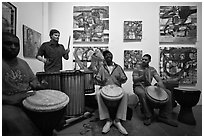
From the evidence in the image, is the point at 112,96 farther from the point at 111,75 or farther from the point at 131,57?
the point at 131,57

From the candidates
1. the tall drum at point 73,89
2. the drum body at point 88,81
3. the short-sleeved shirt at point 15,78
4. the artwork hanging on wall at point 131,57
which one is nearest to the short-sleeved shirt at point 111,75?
the drum body at point 88,81

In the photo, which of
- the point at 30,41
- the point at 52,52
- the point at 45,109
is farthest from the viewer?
the point at 30,41

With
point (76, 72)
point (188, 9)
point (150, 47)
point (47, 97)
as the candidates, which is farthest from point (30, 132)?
point (188, 9)

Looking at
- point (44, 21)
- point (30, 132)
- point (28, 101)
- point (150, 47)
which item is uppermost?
point (44, 21)

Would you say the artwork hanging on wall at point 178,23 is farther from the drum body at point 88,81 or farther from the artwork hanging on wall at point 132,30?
the drum body at point 88,81

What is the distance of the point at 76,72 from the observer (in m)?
2.31

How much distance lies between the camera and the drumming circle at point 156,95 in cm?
223

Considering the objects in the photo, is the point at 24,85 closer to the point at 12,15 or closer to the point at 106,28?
the point at 12,15

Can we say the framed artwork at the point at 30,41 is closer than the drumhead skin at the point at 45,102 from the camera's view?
No

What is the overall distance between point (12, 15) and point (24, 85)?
1.36 metres

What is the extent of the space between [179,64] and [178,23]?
101 cm

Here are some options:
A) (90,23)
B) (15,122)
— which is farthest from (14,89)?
(90,23)

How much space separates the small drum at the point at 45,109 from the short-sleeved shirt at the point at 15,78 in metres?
0.18

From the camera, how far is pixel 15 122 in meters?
1.25
